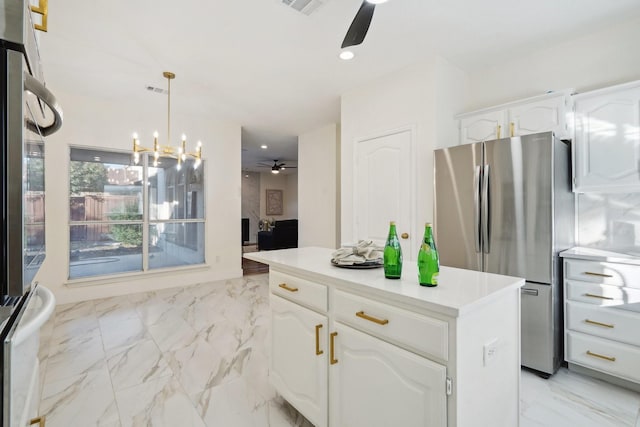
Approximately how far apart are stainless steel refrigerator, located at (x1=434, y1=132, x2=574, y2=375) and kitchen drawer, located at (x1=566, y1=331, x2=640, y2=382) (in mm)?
97

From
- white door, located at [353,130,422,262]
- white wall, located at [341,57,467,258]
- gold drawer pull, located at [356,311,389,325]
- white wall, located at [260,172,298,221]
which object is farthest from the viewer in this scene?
white wall, located at [260,172,298,221]

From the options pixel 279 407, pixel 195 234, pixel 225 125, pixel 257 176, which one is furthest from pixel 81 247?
pixel 257 176

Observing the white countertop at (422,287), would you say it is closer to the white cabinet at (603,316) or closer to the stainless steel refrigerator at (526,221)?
the stainless steel refrigerator at (526,221)

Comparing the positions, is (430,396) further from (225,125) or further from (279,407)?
(225,125)

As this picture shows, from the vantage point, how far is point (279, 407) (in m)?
1.93

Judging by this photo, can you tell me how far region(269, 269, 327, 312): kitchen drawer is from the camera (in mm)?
1527

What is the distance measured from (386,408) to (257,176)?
10.9 metres

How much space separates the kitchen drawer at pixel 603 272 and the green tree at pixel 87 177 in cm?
552

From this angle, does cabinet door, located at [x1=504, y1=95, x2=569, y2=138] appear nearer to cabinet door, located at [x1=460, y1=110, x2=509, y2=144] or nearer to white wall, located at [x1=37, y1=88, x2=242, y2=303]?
cabinet door, located at [x1=460, y1=110, x2=509, y2=144]

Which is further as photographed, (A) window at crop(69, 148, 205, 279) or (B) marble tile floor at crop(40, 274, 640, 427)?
(A) window at crop(69, 148, 205, 279)

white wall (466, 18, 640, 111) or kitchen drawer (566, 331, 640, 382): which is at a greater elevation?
white wall (466, 18, 640, 111)

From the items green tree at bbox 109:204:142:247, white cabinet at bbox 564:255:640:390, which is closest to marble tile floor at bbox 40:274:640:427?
white cabinet at bbox 564:255:640:390

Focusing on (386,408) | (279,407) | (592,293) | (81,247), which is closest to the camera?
(386,408)

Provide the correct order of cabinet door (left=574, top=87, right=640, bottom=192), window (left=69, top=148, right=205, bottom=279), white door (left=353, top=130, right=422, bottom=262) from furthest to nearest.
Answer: window (left=69, top=148, right=205, bottom=279) → white door (left=353, top=130, right=422, bottom=262) → cabinet door (left=574, top=87, right=640, bottom=192)
